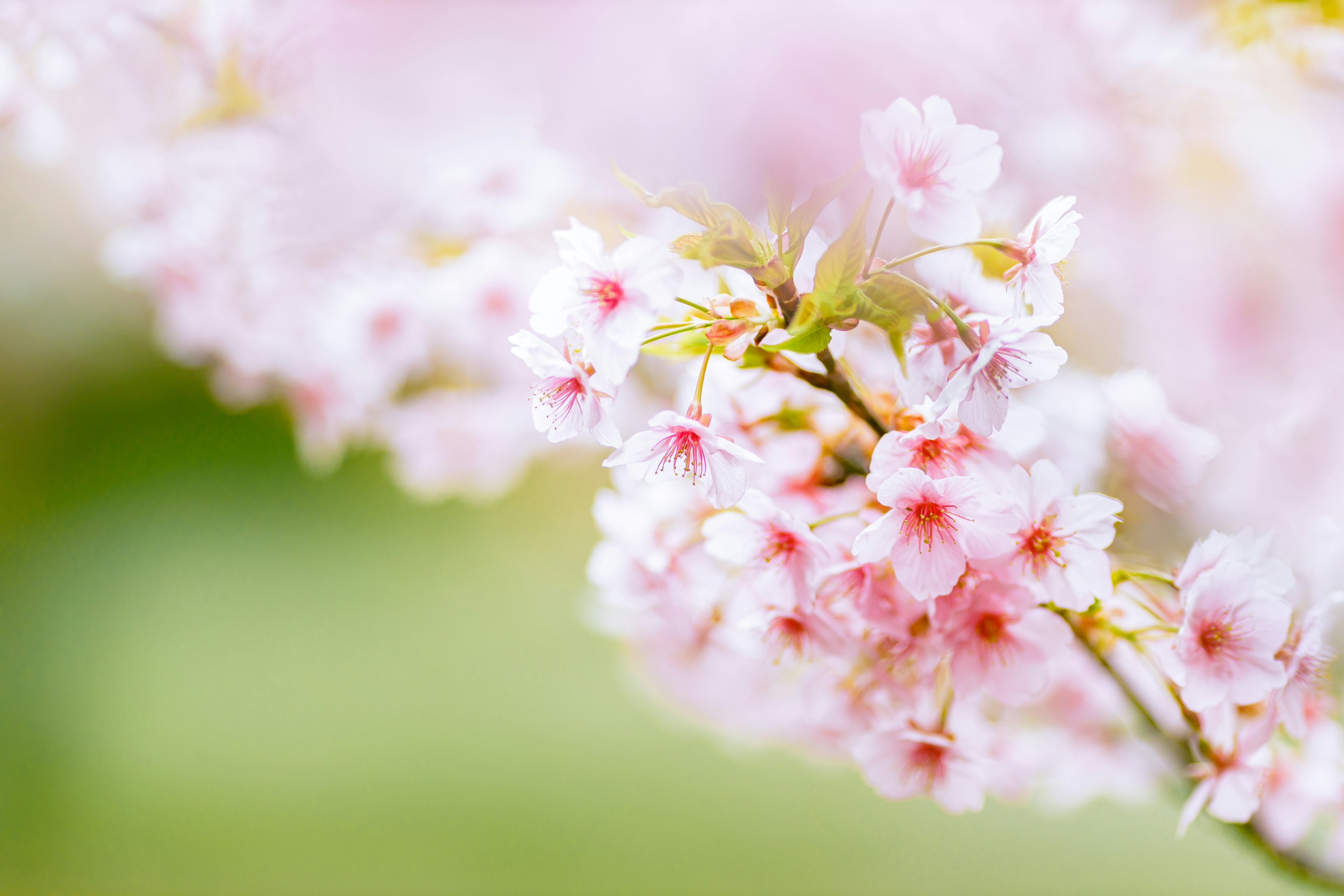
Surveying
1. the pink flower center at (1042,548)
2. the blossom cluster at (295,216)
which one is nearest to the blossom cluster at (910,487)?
the pink flower center at (1042,548)

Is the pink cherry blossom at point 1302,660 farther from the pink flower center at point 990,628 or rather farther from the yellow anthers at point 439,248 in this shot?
the yellow anthers at point 439,248

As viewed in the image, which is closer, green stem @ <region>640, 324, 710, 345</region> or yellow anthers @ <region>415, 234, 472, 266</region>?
green stem @ <region>640, 324, 710, 345</region>

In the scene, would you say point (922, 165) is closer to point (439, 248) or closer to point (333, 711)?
point (439, 248)

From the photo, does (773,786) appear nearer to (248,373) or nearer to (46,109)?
(248,373)

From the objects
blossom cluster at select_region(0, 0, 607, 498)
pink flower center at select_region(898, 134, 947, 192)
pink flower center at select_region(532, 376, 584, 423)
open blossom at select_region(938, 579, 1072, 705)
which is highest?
blossom cluster at select_region(0, 0, 607, 498)

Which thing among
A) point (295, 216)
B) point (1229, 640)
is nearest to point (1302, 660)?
point (1229, 640)

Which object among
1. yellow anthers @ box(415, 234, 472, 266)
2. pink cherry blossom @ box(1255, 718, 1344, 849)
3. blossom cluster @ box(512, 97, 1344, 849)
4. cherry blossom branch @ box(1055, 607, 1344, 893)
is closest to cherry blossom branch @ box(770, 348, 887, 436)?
blossom cluster @ box(512, 97, 1344, 849)

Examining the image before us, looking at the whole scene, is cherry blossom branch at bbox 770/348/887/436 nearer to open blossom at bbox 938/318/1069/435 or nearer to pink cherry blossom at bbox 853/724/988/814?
open blossom at bbox 938/318/1069/435
